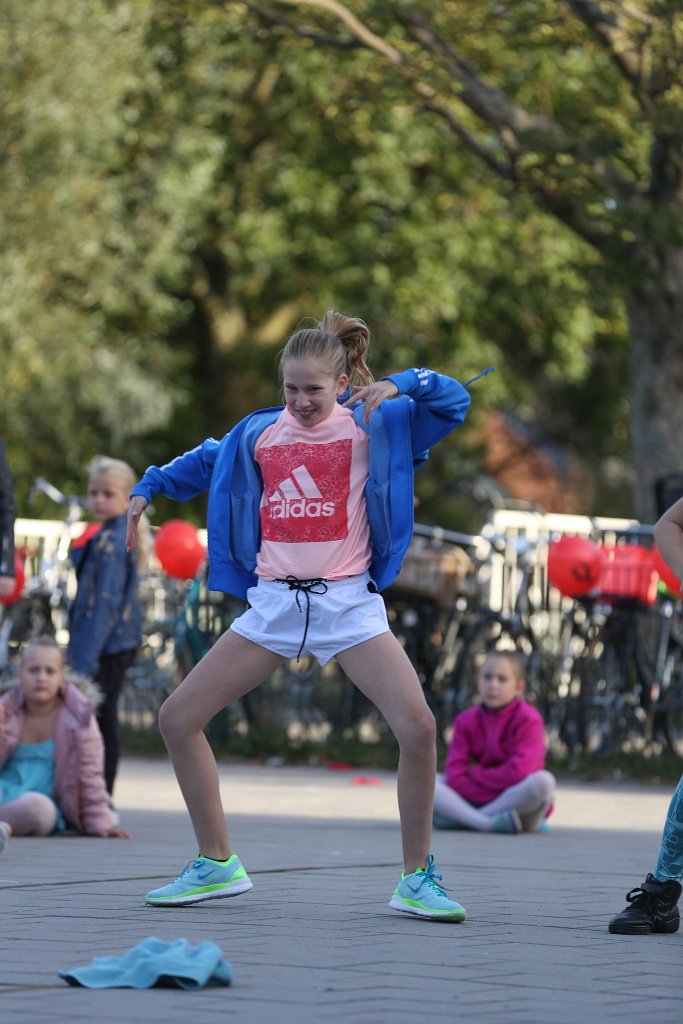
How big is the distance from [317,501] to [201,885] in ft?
4.11

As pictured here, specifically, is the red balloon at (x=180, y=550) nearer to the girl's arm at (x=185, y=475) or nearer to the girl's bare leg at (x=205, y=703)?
the girl's arm at (x=185, y=475)

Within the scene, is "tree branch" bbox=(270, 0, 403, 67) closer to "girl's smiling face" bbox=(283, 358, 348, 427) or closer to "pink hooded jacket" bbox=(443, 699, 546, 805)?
"pink hooded jacket" bbox=(443, 699, 546, 805)

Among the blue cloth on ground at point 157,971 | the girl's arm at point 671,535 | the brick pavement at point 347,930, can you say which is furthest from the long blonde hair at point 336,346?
the blue cloth on ground at point 157,971

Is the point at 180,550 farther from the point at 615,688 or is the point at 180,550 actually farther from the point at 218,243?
the point at 218,243

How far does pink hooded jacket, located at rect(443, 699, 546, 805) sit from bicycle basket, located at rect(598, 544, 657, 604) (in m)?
3.50

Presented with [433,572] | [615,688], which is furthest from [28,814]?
[615,688]

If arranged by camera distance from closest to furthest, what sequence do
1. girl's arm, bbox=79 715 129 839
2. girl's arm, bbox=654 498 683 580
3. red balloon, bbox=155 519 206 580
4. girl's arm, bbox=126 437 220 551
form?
girl's arm, bbox=654 498 683 580, girl's arm, bbox=126 437 220 551, girl's arm, bbox=79 715 129 839, red balloon, bbox=155 519 206 580

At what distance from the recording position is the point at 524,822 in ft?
29.8

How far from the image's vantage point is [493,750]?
9.09 metres

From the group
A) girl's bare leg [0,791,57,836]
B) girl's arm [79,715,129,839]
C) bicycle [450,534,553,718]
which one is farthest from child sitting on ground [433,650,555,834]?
bicycle [450,534,553,718]

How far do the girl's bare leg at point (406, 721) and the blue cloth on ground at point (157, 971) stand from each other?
1.27 meters

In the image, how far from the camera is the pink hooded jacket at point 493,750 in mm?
8992

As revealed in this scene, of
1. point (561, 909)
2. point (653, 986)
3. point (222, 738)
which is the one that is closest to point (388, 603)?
point (222, 738)

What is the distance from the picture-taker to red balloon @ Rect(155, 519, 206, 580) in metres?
13.2
